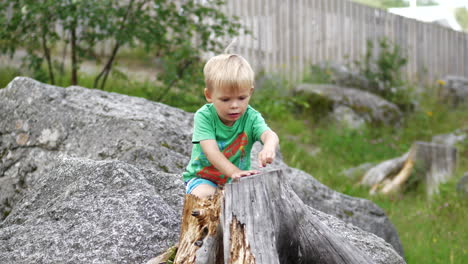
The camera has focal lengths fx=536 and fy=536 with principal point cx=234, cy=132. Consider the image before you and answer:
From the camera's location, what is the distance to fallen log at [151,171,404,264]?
2.01 meters

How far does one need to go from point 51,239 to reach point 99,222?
0.23m

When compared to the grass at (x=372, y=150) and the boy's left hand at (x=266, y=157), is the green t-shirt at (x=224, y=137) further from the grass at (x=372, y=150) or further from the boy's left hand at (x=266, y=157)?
the grass at (x=372, y=150)

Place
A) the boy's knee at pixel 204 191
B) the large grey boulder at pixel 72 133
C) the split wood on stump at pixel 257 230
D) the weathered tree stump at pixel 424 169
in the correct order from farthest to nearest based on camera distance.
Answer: the weathered tree stump at pixel 424 169 → the large grey boulder at pixel 72 133 → the boy's knee at pixel 204 191 → the split wood on stump at pixel 257 230

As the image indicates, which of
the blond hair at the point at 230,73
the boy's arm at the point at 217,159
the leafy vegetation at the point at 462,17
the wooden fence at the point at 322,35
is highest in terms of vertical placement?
the leafy vegetation at the point at 462,17

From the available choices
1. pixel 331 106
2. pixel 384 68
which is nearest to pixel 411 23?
pixel 384 68

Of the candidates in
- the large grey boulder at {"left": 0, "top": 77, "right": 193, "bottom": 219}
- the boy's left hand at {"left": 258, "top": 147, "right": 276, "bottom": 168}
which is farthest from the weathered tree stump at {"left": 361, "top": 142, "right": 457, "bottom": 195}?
the boy's left hand at {"left": 258, "top": 147, "right": 276, "bottom": 168}

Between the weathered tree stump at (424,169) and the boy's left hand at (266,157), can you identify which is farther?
the weathered tree stump at (424,169)

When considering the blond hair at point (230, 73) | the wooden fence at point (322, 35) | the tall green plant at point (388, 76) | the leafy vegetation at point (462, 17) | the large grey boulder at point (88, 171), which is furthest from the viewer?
the leafy vegetation at point (462, 17)

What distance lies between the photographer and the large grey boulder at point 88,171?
8.20ft

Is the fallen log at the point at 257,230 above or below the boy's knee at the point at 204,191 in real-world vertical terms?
below

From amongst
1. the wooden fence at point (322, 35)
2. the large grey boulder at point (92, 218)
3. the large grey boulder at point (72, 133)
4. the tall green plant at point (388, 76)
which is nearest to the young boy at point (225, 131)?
the large grey boulder at point (92, 218)

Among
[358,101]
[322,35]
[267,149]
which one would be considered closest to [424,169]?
[358,101]

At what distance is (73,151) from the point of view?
12.5 feet

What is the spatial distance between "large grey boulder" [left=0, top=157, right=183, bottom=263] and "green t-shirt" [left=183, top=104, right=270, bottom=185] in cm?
34
